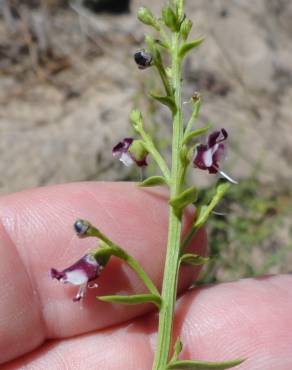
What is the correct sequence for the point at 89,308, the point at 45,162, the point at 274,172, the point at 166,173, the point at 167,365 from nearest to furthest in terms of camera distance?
the point at 167,365 → the point at 166,173 → the point at 89,308 → the point at 45,162 → the point at 274,172

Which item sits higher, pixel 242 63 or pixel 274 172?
pixel 242 63

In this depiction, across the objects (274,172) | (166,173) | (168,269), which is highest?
(166,173)

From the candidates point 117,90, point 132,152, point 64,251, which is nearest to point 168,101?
point 132,152

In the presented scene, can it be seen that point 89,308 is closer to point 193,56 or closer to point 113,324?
point 113,324

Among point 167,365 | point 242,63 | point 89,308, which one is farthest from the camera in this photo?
point 242,63

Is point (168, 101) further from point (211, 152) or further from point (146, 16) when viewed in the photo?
point (146, 16)

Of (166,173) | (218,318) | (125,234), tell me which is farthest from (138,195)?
(218,318)

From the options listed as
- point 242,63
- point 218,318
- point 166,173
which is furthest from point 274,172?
point 166,173

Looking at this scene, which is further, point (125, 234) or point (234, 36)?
point (234, 36)
